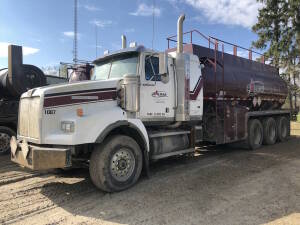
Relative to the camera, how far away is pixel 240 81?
966 cm

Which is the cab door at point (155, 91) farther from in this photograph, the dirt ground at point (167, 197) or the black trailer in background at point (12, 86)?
the black trailer in background at point (12, 86)

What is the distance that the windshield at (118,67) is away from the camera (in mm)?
5965

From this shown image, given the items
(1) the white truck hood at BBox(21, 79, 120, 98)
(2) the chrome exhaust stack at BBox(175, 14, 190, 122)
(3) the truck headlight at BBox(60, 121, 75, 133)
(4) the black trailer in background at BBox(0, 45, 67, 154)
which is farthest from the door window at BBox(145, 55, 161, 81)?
(4) the black trailer in background at BBox(0, 45, 67, 154)

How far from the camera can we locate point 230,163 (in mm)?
7707

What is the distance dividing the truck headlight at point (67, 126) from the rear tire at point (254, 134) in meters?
6.89

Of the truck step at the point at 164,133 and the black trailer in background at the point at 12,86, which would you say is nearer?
the truck step at the point at 164,133

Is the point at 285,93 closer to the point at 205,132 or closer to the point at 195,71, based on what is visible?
the point at 205,132

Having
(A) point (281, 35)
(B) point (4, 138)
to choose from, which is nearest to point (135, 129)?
(B) point (4, 138)

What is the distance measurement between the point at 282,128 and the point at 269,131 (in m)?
1.54

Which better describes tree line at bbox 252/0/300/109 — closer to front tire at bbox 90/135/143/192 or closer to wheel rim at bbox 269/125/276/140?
wheel rim at bbox 269/125/276/140

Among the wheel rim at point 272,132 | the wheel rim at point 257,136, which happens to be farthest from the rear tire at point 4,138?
the wheel rim at point 272,132

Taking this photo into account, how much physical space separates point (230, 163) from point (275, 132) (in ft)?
16.2

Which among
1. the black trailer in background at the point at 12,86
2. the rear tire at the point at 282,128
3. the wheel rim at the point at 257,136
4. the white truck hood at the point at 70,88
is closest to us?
the white truck hood at the point at 70,88

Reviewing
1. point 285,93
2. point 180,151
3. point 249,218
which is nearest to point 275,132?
point 285,93
